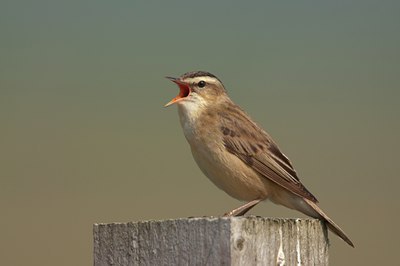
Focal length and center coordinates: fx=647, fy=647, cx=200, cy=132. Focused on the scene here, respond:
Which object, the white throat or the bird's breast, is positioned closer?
the bird's breast

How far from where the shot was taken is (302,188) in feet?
19.3

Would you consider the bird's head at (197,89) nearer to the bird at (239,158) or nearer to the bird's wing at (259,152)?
the bird at (239,158)

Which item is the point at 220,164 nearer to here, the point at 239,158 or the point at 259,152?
the point at 239,158

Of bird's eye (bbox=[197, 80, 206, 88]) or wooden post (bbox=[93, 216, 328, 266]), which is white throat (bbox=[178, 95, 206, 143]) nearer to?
bird's eye (bbox=[197, 80, 206, 88])

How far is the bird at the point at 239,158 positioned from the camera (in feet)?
19.6

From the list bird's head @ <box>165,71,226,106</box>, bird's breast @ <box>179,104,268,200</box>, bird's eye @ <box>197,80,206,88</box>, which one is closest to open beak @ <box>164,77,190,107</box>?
bird's head @ <box>165,71,226,106</box>

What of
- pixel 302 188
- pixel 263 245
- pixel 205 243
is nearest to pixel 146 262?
pixel 205 243

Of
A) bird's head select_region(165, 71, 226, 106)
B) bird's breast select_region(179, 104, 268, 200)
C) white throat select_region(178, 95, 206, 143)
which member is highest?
bird's head select_region(165, 71, 226, 106)

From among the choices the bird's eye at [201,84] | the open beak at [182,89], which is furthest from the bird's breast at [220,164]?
the bird's eye at [201,84]

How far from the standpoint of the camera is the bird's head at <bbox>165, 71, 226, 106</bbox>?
22.4ft

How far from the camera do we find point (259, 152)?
6297mm

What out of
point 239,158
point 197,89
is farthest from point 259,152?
point 197,89

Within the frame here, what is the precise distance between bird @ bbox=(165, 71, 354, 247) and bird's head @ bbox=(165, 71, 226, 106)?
13 mm

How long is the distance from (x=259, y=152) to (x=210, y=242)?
128 inches
